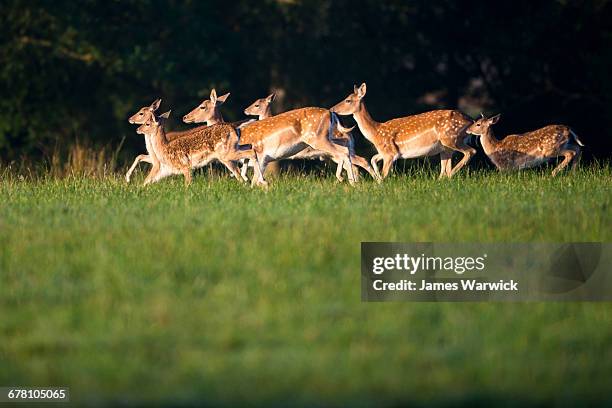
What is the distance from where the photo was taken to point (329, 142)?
46.5 feet

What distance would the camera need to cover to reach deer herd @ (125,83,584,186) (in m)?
14.1

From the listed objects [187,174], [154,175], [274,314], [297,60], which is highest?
[297,60]

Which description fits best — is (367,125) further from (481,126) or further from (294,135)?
(294,135)

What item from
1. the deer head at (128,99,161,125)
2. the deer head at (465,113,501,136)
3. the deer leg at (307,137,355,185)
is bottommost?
the deer leg at (307,137,355,185)

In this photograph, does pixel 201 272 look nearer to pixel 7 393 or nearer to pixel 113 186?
pixel 7 393

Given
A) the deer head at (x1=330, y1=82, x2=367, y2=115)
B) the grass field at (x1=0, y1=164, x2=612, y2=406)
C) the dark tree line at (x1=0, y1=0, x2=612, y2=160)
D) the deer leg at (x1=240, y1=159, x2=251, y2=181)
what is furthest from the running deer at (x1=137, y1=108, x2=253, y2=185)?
the dark tree line at (x1=0, y1=0, x2=612, y2=160)

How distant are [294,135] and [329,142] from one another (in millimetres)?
396

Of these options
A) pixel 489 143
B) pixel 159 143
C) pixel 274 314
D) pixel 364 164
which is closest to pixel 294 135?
pixel 364 164

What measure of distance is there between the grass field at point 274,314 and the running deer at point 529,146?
3.62 metres

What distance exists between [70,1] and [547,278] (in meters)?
16.8

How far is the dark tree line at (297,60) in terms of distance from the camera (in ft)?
78.9

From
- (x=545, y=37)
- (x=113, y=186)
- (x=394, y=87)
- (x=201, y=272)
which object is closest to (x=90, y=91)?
(x=394, y=87)

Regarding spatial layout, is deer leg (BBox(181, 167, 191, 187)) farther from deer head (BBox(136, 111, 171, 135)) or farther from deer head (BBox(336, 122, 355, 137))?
deer head (BBox(336, 122, 355, 137))

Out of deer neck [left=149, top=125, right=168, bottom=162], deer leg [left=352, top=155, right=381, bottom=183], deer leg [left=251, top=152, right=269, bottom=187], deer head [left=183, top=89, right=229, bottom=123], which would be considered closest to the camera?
deer leg [left=251, top=152, right=269, bottom=187]
